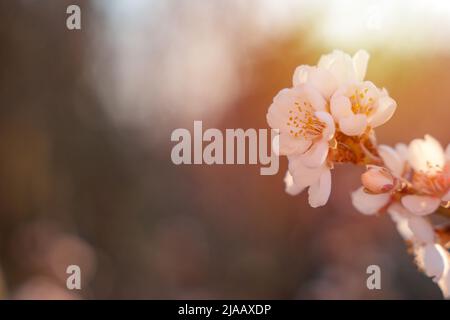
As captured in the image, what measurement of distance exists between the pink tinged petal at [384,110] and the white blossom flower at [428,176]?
6cm

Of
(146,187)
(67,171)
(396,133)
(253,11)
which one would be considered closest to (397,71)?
(396,133)

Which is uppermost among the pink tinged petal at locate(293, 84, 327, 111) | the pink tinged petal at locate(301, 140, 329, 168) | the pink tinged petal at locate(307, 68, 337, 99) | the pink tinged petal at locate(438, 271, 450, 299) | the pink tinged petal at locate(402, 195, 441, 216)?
the pink tinged petal at locate(307, 68, 337, 99)

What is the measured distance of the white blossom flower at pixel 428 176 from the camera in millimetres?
511

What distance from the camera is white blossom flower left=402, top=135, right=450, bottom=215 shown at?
1.68ft

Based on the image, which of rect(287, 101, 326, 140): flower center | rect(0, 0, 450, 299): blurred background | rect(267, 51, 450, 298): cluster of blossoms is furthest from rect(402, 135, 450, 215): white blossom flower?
rect(0, 0, 450, 299): blurred background

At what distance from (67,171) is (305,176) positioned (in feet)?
6.03

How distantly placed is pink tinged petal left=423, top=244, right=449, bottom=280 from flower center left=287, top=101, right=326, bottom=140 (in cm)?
15

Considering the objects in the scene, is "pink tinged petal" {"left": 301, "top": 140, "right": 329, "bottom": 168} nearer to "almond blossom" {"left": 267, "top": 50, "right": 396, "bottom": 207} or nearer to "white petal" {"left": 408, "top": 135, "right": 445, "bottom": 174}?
"almond blossom" {"left": 267, "top": 50, "right": 396, "bottom": 207}

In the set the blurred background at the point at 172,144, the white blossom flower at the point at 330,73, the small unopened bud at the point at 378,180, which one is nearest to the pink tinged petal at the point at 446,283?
the small unopened bud at the point at 378,180

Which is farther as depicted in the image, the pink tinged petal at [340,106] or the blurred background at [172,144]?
the blurred background at [172,144]

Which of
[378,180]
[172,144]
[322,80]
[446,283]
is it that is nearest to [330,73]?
[322,80]

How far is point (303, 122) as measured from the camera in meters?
0.55

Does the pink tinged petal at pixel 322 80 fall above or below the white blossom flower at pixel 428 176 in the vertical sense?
above

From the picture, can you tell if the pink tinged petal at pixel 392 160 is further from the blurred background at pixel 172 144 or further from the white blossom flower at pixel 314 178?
the blurred background at pixel 172 144
